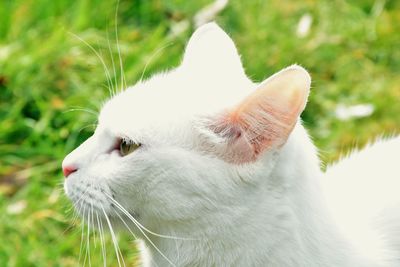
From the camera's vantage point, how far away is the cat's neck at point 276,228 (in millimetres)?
1852

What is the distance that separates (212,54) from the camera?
202cm

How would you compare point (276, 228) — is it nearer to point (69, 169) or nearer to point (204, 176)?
point (204, 176)

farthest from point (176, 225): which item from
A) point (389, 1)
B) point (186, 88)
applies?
point (389, 1)

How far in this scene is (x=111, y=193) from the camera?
186cm

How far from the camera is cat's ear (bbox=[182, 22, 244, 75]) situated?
198 cm

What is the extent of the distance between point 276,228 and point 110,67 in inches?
56.5

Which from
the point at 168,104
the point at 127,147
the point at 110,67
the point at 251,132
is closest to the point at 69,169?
the point at 127,147

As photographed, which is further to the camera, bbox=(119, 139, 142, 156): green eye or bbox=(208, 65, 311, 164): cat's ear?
bbox=(119, 139, 142, 156): green eye

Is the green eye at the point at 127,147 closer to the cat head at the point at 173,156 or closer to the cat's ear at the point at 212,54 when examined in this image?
the cat head at the point at 173,156

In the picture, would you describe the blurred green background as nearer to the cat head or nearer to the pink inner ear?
the cat head

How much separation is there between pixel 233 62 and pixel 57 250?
870 millimetres

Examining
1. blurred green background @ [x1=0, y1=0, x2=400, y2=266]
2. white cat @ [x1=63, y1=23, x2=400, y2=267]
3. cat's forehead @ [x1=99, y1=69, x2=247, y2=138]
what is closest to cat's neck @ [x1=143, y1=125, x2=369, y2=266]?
white cat @ [x1=63, y1=23, x2=400, y2=267]

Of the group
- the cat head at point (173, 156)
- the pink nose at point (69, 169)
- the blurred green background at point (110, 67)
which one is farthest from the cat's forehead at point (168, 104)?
the blurred green background at point (110, 67)

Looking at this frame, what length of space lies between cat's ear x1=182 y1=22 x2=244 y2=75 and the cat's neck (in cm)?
22
